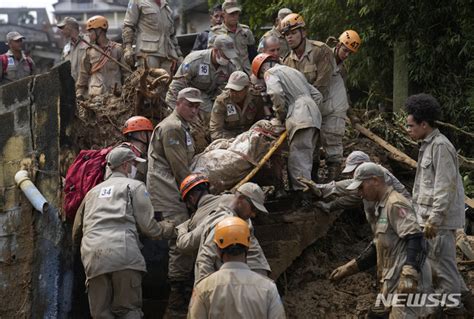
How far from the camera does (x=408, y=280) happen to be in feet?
A: 23.4

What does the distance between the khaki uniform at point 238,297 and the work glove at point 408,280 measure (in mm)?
1484

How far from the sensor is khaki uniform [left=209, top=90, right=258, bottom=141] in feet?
34.2

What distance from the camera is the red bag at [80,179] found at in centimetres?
940

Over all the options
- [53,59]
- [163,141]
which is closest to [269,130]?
[163,141]

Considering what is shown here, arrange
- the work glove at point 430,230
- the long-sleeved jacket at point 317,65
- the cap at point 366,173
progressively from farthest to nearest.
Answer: the long-sleeved jacket at point 317,65, the work glove at point 430,230, the cap at point 366,173

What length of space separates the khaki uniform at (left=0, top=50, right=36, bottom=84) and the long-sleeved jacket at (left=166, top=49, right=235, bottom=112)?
440 cm

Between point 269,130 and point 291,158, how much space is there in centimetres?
41

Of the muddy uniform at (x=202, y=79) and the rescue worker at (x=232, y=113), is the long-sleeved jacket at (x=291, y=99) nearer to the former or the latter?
the rescue worker at (x=232, y=113)

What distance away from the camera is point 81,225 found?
346 inches

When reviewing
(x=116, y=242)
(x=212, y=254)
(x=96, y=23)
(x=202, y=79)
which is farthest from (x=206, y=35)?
(x=212, y=254)

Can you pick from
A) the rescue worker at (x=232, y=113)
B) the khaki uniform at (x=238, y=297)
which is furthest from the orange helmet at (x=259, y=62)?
the khaki uniform at (x=238, y=297)

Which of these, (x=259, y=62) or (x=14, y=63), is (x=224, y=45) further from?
(x=14, y=63)

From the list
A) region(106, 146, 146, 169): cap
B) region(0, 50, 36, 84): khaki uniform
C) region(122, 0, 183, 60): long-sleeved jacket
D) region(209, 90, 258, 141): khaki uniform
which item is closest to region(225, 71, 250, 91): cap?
region(209, 90, 258, 141): khaki uniform

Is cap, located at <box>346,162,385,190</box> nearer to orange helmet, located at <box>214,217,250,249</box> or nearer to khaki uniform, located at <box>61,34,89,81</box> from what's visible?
orange helmet, located at <box>214,217,250,249</box>
